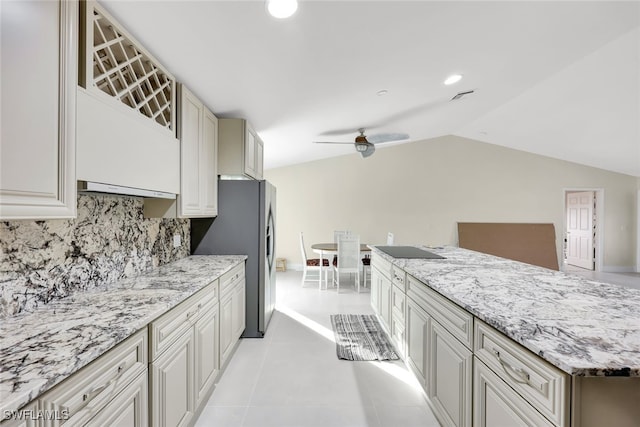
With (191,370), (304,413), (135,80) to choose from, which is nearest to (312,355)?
(304,413)

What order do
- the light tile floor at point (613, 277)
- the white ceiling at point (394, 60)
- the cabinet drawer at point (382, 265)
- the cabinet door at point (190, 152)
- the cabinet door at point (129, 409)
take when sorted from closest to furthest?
the cabinet door at point (129, 409), the white ceiling at point (394, 60), the cabinet door at point (190, 152), the cabinet drawer at point (382, 265), the light tile floor at point (613, 277)

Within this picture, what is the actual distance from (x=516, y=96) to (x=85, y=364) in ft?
16.5

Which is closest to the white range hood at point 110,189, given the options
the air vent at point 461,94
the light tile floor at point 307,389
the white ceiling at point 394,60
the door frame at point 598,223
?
the white ceiling at point 394,60

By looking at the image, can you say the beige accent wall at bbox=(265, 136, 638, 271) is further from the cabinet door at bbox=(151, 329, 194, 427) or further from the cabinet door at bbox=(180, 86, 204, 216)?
the cabinet door at bbox=(151, 329, 194, 427)

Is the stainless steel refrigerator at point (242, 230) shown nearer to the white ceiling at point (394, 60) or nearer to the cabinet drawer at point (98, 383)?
the white ceiling at point (394, 60)

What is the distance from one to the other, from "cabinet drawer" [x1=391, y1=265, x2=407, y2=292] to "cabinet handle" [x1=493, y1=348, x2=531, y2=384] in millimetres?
1167

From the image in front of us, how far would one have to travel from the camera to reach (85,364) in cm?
86

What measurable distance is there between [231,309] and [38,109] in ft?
6.17

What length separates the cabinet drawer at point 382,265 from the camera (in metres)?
2.73

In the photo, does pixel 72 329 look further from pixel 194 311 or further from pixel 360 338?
pixel 360 338

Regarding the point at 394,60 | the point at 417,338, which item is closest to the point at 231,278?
the point at 417,338

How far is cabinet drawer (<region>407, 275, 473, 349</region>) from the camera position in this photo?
4.35 feet

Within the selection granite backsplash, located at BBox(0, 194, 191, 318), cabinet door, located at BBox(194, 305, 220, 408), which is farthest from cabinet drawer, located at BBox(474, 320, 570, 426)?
granite backsplash, located at BBox(0, 194, 191, 318)

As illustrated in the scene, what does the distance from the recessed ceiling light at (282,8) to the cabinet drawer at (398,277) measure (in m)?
1.97
